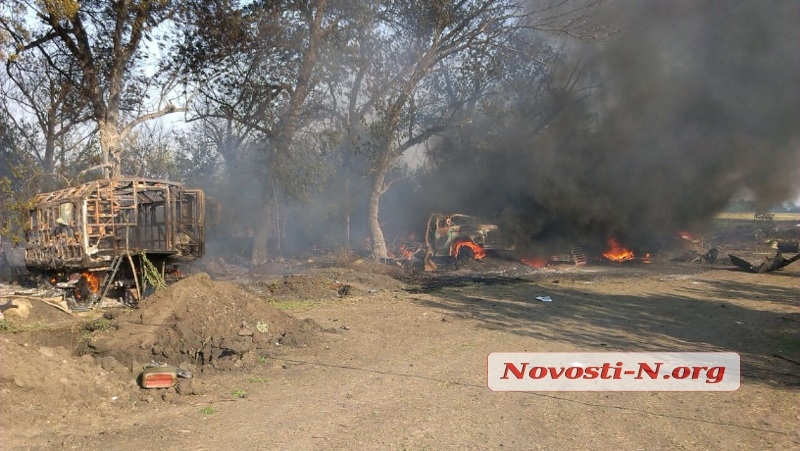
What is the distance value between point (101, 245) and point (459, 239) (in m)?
12.1

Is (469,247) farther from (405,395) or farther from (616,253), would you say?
(405,395)

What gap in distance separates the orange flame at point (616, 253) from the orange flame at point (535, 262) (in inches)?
120

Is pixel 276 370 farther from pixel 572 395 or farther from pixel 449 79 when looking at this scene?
pixel 449 79

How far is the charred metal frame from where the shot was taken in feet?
40.5

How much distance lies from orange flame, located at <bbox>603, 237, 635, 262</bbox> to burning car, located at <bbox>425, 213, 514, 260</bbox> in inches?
180

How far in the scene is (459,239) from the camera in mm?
21875

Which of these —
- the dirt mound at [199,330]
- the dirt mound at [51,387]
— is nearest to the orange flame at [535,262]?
the dirt mound at [199,330]

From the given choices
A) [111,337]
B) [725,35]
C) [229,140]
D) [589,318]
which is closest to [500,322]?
[589,318]

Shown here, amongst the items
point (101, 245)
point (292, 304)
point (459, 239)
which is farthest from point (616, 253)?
point (101, 245)

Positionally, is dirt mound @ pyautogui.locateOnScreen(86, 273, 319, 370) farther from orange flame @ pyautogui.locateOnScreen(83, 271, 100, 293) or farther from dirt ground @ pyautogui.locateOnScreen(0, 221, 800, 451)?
orange flame @ pyautogui.locateOnScreen(83, 271, 100, 293)

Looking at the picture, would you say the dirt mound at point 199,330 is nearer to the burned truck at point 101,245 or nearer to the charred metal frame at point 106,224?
the burned truck at point 101,245

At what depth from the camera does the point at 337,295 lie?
46.6 feet

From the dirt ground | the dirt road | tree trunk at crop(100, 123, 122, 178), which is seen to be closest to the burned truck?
the dirt ground

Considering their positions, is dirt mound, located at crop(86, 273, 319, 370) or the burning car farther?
the burning car
